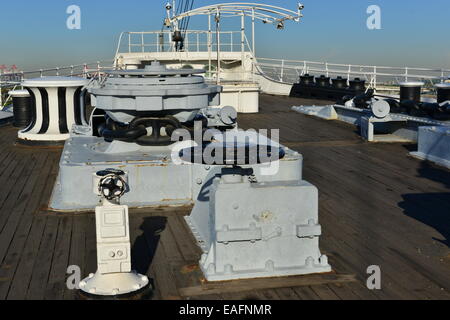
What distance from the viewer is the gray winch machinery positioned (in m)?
4.40

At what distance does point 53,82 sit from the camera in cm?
1139

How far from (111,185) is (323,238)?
2141 millimetres

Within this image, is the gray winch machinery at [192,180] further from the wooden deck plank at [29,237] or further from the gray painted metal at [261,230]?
the wooden deck plank at [29,237]

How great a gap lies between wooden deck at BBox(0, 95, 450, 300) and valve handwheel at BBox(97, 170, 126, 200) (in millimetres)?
727

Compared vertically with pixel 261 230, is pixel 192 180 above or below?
below

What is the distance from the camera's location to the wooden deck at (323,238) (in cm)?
429

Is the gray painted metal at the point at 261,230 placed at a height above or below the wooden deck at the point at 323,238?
above

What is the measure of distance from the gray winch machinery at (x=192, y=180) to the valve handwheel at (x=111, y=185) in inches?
0.4

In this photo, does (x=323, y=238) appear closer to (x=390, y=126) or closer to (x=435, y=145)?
(x=435, y=145)

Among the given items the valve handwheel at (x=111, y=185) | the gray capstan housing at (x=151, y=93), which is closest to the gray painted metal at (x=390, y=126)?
the gray capstan housing at (x=151, y=93)

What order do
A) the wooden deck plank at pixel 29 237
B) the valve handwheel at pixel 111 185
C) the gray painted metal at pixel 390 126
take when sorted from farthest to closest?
the gray painted metal at pixel 390 126
the wooden deck plank at pixel 29 237
the valve handwheel at pixel 111 185

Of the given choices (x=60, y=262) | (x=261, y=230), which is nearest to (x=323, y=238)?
(x=261, y=230)

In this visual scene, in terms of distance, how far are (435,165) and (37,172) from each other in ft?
18.5

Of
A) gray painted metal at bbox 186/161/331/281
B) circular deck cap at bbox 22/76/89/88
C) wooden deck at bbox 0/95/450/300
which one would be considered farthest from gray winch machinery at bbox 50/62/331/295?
circular deck cap at bbox 22/76/89/88
